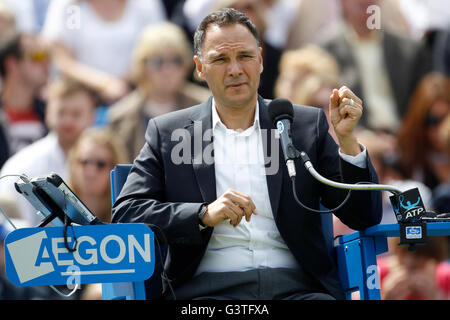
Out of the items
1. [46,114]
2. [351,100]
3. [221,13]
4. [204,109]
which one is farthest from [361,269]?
[46,114]

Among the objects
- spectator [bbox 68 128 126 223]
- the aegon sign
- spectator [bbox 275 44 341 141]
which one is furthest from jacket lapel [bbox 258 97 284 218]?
spectator [bbox 68 128 126 223]

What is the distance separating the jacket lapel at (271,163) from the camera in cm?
315

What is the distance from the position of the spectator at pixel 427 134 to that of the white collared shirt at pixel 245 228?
11.4 feet

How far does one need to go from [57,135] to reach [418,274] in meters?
3.25

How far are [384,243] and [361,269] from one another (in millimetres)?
153

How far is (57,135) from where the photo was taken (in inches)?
255

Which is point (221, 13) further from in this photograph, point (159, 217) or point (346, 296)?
point (346, 296)

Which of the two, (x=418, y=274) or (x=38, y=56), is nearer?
(x=418, y=274)

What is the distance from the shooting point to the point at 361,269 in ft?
10.1

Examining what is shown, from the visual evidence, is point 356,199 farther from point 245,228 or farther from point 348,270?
point 245,228

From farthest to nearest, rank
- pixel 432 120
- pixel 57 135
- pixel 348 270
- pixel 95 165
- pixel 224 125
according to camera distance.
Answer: pixel 432 120 → pixel 57 135 → pixel 95 165 → pixel 224 125 → pixel 348 270

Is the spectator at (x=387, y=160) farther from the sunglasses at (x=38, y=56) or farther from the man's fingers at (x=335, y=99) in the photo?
the man's fingers at (x=335, y=99)

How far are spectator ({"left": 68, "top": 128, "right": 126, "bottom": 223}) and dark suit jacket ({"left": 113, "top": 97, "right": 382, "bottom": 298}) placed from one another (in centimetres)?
285

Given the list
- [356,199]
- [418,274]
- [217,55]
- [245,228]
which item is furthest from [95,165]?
[356,199]
